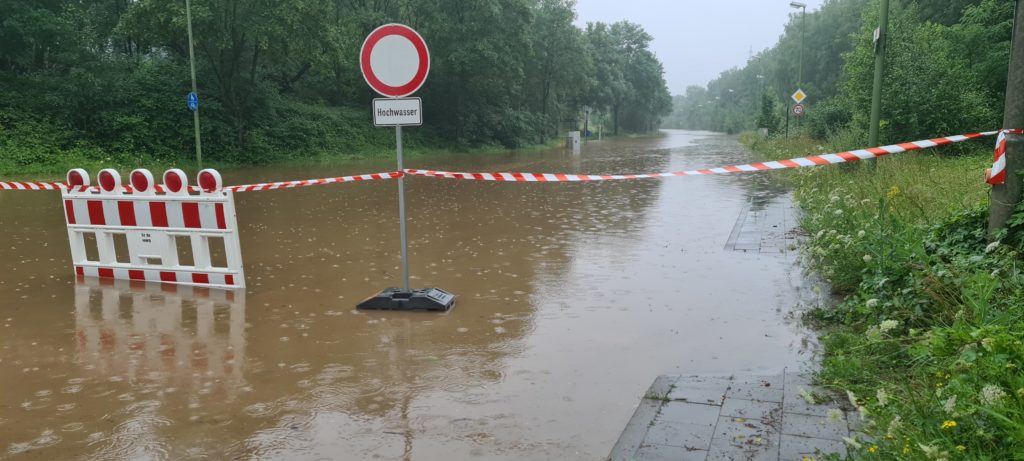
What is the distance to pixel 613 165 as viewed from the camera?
2745cm

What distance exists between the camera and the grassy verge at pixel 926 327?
2.71 meters

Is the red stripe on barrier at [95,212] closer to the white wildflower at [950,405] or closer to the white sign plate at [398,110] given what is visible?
the white sign plate at [398,110]

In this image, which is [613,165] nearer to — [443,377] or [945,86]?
[945,86]

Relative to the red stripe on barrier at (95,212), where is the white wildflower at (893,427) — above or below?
below

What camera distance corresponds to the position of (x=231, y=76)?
28.8 metres

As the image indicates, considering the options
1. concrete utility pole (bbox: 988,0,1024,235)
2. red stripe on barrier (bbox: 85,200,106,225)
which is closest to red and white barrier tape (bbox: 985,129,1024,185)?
concrete utility pole (bbox: 988,0,1024,235)

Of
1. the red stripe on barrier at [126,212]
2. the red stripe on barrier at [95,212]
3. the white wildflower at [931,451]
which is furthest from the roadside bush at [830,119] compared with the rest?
the white wildflower at [931,451]

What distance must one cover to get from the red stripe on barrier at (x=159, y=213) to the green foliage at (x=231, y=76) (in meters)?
17.4

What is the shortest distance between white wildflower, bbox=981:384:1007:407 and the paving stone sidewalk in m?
0.63

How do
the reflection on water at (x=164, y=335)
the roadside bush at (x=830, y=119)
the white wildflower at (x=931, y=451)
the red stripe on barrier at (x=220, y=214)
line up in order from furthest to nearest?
the roadside bush at (x=830, y=119) < the red stripe on barrier at (x=220, y=214) < the reflection on water at (x=164, y=335) < the white wildflower at (x=931, y=451)

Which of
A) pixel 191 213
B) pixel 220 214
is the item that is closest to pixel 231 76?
pixel 191 213

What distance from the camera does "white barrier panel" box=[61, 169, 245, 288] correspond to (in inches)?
271

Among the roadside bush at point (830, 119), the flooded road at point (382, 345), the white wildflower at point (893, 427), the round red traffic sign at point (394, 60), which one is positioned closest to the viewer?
the white wildflower at point (893, 427)

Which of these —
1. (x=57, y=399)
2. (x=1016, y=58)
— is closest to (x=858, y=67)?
(x=1016, y=58)
